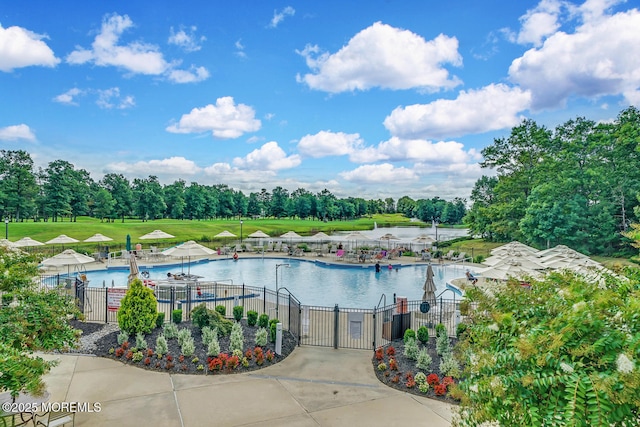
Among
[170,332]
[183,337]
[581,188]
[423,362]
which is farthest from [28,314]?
[581,188]

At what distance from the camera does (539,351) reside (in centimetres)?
311

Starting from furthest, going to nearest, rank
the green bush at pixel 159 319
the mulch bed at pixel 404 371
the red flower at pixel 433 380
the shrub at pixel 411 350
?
the green bush at pixel 159 319
the shrub at pixel 411 350
the red flower at pixel 433 380
the mulch bed at pixel 404 371

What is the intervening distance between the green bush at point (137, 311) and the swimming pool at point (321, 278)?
955 cm

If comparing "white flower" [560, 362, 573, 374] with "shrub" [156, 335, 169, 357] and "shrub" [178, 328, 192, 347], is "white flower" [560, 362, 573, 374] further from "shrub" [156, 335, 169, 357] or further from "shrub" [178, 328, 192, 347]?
"shrub" [178, 328, 192, 347]

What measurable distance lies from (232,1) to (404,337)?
16694 millimetres

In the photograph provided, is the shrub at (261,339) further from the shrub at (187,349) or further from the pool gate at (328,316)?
the shrub at (187,349)

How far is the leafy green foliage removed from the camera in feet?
8.44

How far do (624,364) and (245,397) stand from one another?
6838 millimetres

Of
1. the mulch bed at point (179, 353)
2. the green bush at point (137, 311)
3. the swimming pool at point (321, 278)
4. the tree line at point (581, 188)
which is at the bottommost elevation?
the swimming pool at point (321, 278)

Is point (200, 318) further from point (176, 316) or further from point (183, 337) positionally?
point (183, 337)

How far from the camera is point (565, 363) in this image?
112 inches

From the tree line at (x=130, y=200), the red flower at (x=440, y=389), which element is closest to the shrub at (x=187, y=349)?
the red flower at (x=440, y=389)

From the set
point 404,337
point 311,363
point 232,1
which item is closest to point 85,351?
point 311,363

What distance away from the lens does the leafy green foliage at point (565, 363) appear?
2572mm
